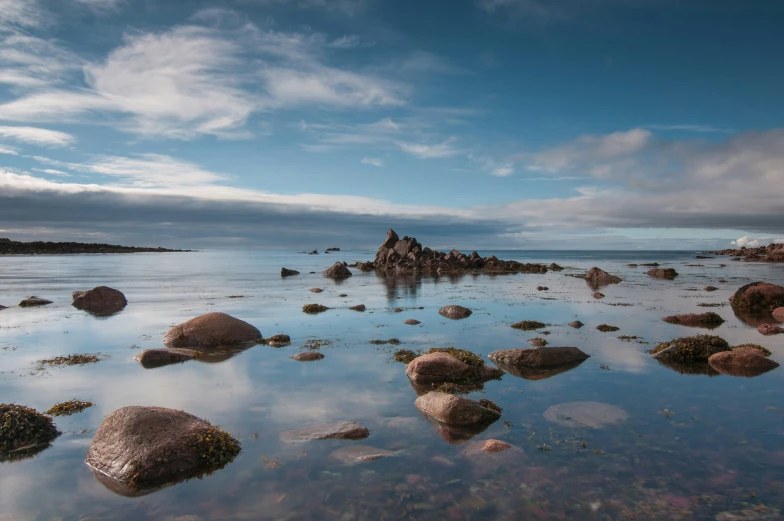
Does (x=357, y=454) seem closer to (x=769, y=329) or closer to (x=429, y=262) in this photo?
(x=769, y=329)

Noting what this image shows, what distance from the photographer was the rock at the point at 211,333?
19.6 meters

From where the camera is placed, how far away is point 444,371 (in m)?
14.5

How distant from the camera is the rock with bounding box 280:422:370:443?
1012 centimetres

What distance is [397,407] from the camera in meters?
12.1

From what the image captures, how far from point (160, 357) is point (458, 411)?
11232 mm

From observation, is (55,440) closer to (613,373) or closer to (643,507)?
(643,507)

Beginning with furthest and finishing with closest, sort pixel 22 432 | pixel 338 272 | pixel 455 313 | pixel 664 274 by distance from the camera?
pixel 338 272 → pixel 664 274 → pixel 455 313 → pixel 22 432

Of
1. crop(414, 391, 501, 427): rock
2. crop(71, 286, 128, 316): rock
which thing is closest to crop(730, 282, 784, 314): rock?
crop(414, 391, 501, 427): rock

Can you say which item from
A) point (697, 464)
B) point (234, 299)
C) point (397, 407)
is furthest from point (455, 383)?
point (234, 299)

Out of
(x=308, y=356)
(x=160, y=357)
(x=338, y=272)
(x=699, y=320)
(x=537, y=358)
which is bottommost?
(x=338, y=272)

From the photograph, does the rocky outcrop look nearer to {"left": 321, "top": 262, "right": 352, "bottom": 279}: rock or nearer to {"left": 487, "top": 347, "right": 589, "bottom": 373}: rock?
{"left": 321, "top": 262, "right": 352, "bottom": 279}: rock

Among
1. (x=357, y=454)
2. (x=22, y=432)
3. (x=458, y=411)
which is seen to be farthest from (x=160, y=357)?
(x=458, y=411)

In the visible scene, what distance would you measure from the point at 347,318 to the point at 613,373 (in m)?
15.2

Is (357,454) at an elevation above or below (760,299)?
below
